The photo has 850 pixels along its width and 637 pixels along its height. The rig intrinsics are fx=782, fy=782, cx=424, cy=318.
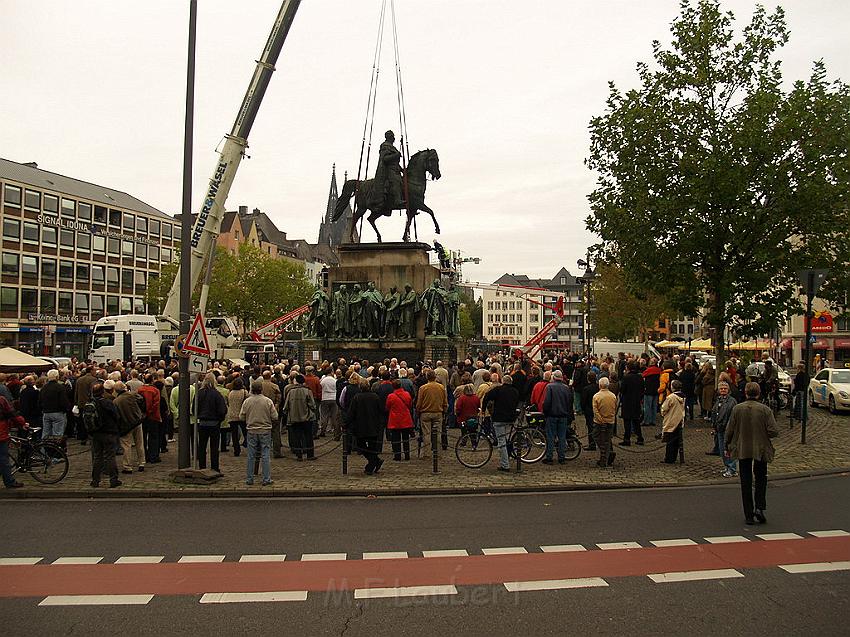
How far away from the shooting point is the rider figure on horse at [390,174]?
30.9m

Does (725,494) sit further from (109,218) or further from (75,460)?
(109,218)

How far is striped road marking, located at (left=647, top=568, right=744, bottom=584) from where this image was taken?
275 inches

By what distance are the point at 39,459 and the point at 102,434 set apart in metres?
1.31

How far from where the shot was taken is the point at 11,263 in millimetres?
66875

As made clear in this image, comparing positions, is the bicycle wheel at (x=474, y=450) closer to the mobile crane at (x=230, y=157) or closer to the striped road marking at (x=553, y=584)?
the striped road marking at (x=553, y=584)

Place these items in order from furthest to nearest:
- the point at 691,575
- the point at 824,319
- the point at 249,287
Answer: the point at 249,287 < the point at 824,319 < the point at 691,575

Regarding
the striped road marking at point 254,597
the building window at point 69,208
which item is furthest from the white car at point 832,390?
the building window at point 69,208

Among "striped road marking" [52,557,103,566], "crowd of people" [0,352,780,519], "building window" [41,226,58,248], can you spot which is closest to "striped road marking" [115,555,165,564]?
"striped road marking" [52,557,103,566]

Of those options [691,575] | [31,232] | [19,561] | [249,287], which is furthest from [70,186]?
[691,575]

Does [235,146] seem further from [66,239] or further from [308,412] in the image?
[66,239]

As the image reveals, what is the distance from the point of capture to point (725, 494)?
1123cm

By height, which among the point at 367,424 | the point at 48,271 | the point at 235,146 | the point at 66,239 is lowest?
the point at 367,424

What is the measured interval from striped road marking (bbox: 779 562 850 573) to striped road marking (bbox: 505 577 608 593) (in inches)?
72.9

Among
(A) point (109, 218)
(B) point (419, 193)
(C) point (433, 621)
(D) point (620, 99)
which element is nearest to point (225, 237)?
(A) point (109, 218)
